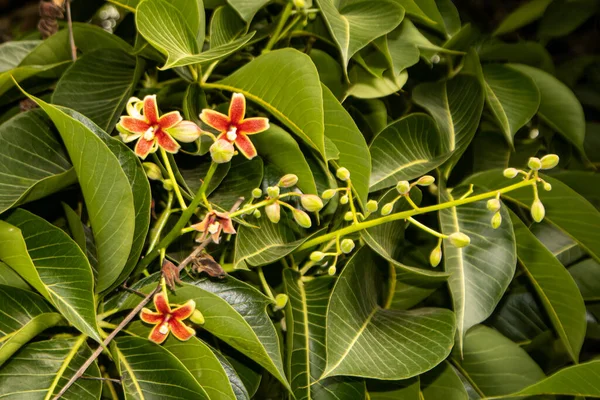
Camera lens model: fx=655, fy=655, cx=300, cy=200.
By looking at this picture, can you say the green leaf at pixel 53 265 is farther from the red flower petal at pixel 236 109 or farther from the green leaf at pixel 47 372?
the red flower petal at pixel 236 109

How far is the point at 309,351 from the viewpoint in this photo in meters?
0.62

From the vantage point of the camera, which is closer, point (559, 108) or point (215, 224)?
point (215, 224)

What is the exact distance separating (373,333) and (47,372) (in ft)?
0.96

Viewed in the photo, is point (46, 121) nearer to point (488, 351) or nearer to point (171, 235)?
point (171, 235)

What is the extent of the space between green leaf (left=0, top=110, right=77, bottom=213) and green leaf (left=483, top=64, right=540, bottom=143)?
0.49 meters

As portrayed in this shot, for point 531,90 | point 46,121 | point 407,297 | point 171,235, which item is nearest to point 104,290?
point 171,235

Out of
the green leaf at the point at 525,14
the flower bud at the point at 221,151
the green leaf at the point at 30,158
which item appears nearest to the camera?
the flower bud at the point at 221,151

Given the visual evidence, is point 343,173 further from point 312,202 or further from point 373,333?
point 373,333

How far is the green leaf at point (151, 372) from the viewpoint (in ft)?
1.85

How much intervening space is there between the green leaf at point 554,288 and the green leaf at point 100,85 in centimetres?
45

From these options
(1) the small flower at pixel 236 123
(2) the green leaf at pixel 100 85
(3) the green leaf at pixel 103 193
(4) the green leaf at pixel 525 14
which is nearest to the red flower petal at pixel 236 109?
(1) the small flower at pixel 236 123

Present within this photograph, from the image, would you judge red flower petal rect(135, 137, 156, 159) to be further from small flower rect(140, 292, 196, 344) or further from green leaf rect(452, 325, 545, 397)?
green leaf rect(452, 325, 545, 397)

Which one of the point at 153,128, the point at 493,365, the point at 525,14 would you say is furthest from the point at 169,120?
the point at 525,14

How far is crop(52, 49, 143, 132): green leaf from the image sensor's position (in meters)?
0.71
